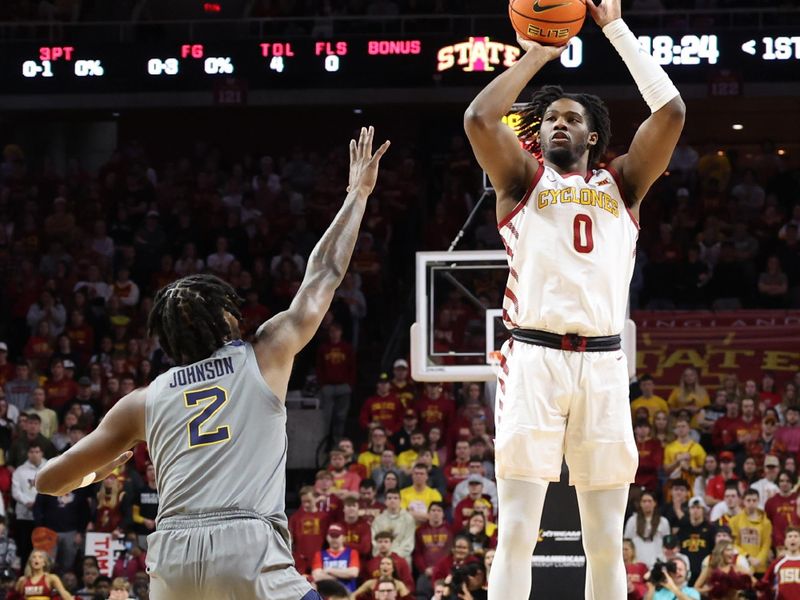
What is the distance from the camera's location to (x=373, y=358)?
18.9 metres

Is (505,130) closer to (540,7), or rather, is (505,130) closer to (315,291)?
(540,7)

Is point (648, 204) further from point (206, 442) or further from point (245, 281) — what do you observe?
point (206, 442)

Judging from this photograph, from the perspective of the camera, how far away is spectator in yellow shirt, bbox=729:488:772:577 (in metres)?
13.2

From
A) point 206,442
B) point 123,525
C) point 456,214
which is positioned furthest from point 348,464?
point 206,442

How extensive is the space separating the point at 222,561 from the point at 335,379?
1234cm

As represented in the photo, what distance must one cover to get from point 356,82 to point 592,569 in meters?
11.0

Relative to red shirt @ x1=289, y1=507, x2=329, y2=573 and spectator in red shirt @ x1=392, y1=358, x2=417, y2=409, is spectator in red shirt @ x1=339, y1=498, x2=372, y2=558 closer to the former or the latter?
red shirt @ x1=289, y1=507, x2=329, y2=573

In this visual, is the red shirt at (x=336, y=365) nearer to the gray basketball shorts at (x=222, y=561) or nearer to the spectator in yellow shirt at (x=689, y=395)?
the spectator in yellow shirt at (x=689, y=395)

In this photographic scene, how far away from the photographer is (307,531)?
13.7 m

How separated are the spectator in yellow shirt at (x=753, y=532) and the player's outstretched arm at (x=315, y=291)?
873 cm

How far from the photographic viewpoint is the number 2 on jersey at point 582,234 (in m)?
5.77

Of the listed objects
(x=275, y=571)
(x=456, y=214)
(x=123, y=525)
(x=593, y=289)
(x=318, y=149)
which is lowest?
(x=123, y=525)

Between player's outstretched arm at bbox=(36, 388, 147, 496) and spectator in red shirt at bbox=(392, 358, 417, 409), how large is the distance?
11113 millimetres

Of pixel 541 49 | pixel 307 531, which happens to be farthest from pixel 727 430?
pixel 541 49
